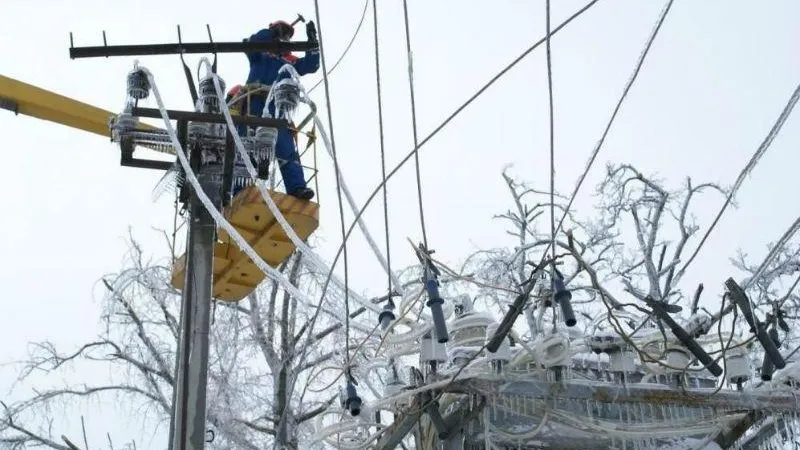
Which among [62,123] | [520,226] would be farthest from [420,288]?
[520,226]

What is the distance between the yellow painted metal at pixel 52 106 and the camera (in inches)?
441

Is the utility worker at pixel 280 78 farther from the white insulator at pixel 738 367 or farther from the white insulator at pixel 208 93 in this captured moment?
the white insulator at pixel 738 367

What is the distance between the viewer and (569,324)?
15.4ft

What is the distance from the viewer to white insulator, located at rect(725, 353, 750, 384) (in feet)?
18.0

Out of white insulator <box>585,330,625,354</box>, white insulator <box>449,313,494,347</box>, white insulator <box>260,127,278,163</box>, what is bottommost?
white insulator <box>585,330,625,354</box>

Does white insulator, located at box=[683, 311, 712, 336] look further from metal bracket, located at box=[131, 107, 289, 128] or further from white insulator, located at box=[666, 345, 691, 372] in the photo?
metal bracket, located at box=[131, 107, 289, 128]

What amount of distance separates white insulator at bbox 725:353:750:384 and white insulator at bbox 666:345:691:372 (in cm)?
30

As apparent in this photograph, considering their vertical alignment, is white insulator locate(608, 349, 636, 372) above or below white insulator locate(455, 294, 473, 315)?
below

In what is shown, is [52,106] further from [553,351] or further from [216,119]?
[553,351]

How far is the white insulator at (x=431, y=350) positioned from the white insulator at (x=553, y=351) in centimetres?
52

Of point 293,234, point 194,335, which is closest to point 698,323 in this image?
point 293,234

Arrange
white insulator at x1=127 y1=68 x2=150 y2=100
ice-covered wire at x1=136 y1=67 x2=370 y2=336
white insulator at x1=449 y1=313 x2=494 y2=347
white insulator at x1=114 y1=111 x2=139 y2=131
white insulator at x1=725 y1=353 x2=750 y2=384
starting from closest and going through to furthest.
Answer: white insulator at x1=725 y1=353 x2=750 y2=384 < white insulator at x1=449 y1=313 x2=494 y2=347 < ice-covered wire at x1=136 y1=67 x2=370 y2=336 < white insulator at x1=127 y1=68 x2=150 y2=100 < white insulator at x1=114 y1=111 x2=139 y2=131

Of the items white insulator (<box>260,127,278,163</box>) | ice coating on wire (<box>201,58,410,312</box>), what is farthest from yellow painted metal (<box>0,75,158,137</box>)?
white insulator (<box>260,127,278,163</box>)

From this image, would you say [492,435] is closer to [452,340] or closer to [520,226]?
[452,340]
